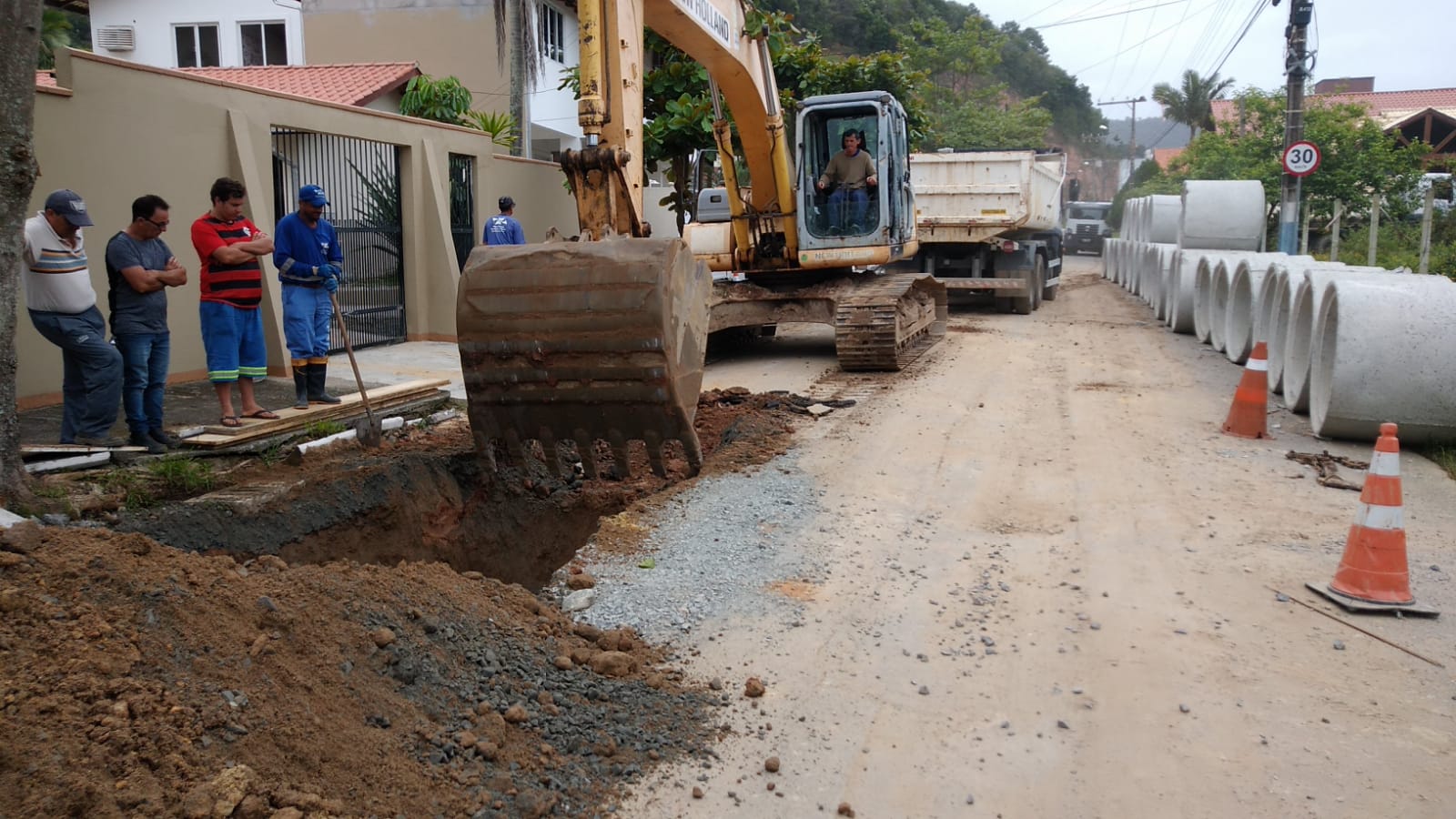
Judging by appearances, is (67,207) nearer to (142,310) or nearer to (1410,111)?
(142,310)

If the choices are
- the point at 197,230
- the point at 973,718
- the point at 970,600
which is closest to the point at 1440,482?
the point at 970,600

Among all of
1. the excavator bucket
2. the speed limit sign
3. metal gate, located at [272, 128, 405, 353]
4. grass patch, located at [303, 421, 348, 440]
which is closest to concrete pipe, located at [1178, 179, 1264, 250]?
the speed limit sign

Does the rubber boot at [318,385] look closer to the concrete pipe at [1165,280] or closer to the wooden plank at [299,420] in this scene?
the wooden plank at [299,420]

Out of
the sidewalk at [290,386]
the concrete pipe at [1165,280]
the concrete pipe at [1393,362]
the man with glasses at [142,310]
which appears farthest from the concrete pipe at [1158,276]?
the man with glasses at [142,310]

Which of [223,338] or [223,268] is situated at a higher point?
[223,268]

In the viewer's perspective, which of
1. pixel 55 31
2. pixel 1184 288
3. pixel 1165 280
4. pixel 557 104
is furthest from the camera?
pixel 557 104

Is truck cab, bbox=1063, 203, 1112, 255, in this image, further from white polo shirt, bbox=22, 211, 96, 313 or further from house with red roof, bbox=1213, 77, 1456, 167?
white polo shirt, bbox=22, 211, 96, 313

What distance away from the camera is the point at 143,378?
625 cm

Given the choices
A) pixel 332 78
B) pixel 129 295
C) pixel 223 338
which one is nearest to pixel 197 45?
pixel 332 78

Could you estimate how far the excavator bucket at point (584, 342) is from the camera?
5348mm

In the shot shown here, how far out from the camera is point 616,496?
6.75m

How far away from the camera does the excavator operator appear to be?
11477 mm

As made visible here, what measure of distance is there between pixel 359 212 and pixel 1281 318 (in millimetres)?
9611

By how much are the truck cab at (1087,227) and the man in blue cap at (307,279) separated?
35.9 meters
